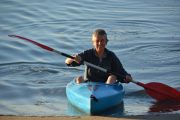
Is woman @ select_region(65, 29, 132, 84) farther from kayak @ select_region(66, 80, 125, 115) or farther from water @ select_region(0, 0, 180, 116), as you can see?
water @ select_region(0, 0, 180, 116)

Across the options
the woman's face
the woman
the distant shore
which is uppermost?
the woman's face

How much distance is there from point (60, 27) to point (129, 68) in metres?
4.98

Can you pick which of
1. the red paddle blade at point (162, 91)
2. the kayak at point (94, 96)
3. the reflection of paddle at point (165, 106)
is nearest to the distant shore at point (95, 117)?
the kayak at point (94, 96)

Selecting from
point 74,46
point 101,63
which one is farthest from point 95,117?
point 74,46

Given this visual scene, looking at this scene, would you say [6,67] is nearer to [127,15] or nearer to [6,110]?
[6,110]

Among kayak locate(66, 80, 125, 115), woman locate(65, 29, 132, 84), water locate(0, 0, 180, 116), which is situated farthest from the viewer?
water locate(0, 0, 180, 116)

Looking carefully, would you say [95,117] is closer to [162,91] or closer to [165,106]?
[165,106]

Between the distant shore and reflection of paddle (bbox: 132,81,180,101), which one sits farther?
reflection of paddle (bbox: 132,81,180,101)

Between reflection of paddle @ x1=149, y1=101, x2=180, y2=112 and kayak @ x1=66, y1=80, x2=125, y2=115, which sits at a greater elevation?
kayak @ x1=66, y1=80, x2=125, y2=115

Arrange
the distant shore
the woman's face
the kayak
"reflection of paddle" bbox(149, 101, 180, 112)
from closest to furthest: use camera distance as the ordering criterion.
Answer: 1. the distant shore
2. the kayak
3. the woman's face
4. "reflection of paddle" bbox(149, 101, 180, 112)

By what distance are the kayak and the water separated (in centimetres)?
20

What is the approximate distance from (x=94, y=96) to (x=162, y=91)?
5.66 feet

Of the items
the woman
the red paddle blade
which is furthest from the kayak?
the red paddle blade

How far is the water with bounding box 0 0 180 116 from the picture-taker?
1028 centimetres
